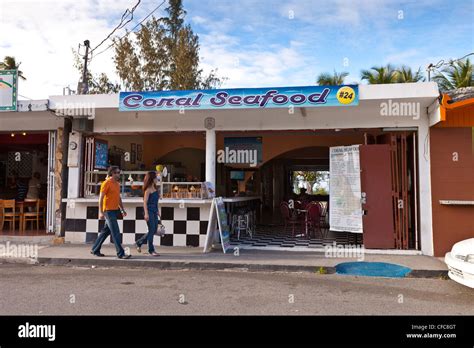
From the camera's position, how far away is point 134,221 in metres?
8.35

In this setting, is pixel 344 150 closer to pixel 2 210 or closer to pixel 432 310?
pixel 432 310

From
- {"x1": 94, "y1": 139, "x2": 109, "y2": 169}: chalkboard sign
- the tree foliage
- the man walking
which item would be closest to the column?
the man walking

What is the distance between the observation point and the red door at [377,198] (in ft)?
25.5

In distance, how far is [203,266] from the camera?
6.60 metres

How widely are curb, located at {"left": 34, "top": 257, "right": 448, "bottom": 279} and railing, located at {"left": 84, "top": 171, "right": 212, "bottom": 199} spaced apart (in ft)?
5.83

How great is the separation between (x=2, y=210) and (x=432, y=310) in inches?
385

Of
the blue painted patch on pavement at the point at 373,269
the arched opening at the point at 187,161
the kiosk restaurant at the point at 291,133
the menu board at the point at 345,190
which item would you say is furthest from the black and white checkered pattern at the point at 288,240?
the arched opening at the point at 187,161

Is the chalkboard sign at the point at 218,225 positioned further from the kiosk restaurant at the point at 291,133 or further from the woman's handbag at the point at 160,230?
the woman's handbag at the point at 160,230

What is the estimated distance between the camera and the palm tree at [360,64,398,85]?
22.1 metres

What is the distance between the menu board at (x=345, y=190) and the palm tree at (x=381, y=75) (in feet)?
51.5

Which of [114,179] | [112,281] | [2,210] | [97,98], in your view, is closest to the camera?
[112,281]

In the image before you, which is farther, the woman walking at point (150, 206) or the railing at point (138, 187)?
the railing at point (138, 187)
